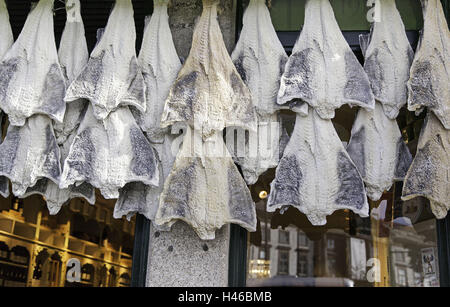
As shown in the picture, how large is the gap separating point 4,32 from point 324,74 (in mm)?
2144

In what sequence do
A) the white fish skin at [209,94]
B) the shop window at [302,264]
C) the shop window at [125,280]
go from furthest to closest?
the shop window at [125,280], the shop window at [302,264], the white fish skin at [209,94]

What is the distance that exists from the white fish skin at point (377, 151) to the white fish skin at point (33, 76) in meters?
1.79

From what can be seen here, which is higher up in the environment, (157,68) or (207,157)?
(157,68)

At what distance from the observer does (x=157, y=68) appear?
3.33m

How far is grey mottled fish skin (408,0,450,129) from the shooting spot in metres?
2.96

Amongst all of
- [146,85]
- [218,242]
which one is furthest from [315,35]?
[218,242]

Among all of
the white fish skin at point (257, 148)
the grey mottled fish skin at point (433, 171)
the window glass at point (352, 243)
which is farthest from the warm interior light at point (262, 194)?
the grey mottled fish skin at point (433, 171)

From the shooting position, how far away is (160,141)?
10.6 ft

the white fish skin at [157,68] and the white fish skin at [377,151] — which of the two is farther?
the white fish skin at [157,68]

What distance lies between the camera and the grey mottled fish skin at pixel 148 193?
3.13 metres

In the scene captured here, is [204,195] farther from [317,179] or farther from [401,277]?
[401,277]

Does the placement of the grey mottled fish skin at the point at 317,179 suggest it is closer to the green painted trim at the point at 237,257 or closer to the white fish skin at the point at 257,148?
the white fish skin at the point at 257,148

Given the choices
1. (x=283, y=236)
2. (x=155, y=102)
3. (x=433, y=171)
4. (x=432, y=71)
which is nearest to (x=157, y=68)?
(x=155, y=102)

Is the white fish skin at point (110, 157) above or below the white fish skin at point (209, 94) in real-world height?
below
